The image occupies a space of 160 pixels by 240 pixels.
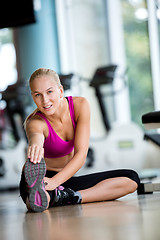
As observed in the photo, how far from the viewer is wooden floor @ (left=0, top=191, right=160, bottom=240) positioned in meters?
1.11

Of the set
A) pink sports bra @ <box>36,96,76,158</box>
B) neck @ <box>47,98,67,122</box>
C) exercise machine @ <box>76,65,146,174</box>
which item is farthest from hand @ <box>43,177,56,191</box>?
exercise machine @ <box>76,65,146,174</box>

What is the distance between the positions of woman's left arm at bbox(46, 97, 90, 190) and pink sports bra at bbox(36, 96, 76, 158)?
0.04 metres

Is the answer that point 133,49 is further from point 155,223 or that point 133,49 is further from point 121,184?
point 155,223

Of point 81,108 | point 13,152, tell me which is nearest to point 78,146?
point 81,108

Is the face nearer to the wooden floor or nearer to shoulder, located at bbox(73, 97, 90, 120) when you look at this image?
shoulder, located at bbox(73, 97, 90, 120)

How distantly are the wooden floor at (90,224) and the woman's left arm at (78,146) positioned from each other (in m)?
0.15

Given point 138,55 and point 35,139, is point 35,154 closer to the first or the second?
point 35,139

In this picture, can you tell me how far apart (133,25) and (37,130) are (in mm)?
3706

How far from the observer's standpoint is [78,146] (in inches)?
74.6

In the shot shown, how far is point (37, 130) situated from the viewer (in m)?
1.88

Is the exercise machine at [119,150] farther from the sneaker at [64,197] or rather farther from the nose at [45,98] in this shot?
the nose at [45,98]

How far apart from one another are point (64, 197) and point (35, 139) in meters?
0.37

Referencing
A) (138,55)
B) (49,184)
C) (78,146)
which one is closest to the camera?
(49,184)

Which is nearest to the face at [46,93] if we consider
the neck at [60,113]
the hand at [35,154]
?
the neck at [60,113]
